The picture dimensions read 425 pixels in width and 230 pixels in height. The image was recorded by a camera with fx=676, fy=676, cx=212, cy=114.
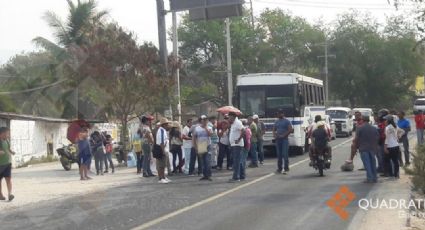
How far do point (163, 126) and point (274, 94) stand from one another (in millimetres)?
9287

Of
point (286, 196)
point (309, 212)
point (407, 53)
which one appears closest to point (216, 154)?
point (286, 196)

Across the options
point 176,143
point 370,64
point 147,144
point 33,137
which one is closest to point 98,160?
point 147,144

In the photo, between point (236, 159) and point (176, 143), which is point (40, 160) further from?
point (236, 159)

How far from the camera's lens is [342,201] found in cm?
1314

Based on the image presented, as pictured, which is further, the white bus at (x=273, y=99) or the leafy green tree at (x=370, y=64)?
the leafy green tree at (x=370, y=64)

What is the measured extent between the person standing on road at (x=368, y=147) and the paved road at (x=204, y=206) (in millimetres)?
402

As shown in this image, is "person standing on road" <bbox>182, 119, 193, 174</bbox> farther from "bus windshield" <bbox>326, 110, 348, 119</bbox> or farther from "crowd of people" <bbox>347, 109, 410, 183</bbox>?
"bus windshield" <bbox>326, 110, 348, 119</bbox>

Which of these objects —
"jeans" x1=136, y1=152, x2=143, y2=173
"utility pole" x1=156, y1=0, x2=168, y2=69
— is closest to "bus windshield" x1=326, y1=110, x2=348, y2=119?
"utility pole" x1=156, y1=0, x2=168, y2=69

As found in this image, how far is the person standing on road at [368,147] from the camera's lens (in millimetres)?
15992

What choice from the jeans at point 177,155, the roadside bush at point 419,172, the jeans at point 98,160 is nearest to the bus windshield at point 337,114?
the jeans at point 177,155

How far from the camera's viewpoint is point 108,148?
22.6m

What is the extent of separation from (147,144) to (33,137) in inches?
465

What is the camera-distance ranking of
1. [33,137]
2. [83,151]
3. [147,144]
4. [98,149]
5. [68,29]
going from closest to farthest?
[83,151] < [147,144] < [98,149] < [33,137] < [68,29]

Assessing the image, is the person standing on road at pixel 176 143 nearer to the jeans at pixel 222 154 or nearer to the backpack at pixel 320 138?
the jeans at pixel 222 154
